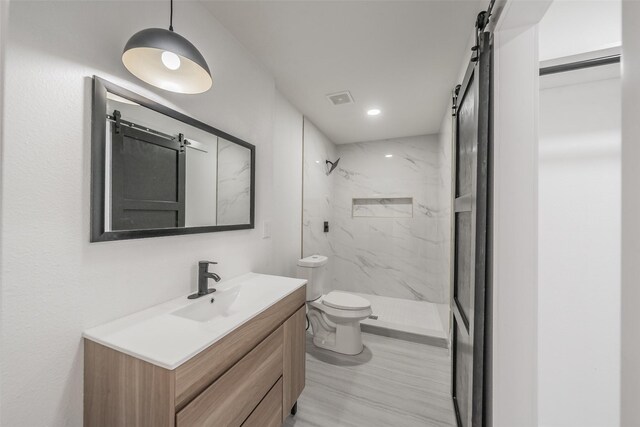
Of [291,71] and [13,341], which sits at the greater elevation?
[291,71]

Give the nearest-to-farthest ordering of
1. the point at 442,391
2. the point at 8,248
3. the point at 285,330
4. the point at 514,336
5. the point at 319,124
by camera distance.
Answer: the point at 8,248 < the point at 514,336 < the point at 285,330 < the point at 442,391 < the point at 319,124

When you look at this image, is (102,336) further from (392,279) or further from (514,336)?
(392,279)

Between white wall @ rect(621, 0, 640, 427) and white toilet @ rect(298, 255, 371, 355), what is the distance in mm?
1944

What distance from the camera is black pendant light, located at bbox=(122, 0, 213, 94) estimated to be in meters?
0.91

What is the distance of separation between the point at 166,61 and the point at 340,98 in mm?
1662

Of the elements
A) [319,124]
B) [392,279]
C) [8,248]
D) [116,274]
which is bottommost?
[392,279]

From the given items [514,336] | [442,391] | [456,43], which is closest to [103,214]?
[514,336]

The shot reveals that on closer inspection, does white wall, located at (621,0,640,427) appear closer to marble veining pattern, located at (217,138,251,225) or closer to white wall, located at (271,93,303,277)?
marble veining pattern, located at (217,138,251,225)

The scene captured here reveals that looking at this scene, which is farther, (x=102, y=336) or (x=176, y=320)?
(x=176, y=320)

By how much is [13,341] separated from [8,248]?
29 cm

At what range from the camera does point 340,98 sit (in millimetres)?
2395

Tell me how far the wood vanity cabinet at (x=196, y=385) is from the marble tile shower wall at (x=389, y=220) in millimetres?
2575

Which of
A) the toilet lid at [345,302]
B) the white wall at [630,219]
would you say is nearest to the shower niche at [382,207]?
the toilet lid at [345,302]

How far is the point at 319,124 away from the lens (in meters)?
3.08
